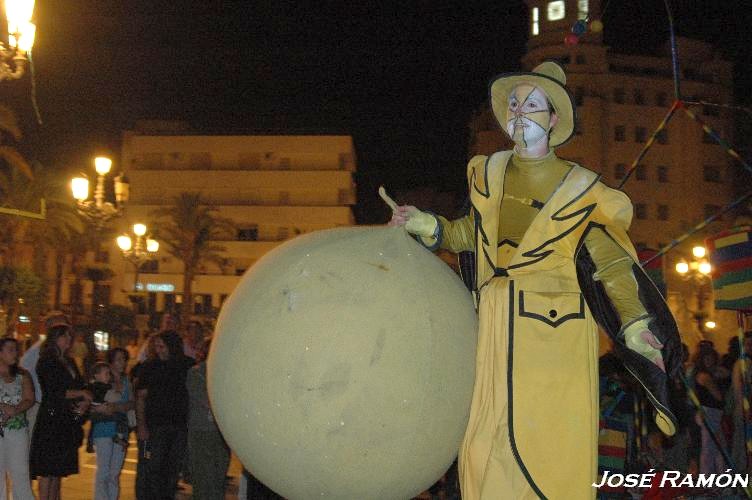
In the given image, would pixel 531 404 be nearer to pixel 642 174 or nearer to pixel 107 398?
pixel 107 398

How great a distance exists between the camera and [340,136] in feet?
204

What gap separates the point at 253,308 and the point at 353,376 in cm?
45

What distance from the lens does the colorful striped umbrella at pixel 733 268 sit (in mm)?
Result: 8219

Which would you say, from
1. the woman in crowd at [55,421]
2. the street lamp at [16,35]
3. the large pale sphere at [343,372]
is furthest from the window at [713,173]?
the large pale sphere at [343,372]

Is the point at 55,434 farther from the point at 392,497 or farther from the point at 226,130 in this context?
the point at 226,130

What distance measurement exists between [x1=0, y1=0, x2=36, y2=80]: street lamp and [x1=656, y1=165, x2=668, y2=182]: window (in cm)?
4835

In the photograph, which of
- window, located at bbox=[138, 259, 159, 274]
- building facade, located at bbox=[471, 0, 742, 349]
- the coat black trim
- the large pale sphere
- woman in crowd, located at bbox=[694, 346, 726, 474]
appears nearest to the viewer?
the large pale sphere

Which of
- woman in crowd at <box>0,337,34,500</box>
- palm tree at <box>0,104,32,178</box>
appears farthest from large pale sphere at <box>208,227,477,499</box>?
palm tree at <box>0,104,32,178</box>

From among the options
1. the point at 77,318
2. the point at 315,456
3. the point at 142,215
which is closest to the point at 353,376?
the point at 315,456

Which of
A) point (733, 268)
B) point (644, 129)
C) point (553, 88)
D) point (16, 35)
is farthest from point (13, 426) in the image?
point (644, 129)

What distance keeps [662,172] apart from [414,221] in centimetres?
5346

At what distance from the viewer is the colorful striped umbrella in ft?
27.0

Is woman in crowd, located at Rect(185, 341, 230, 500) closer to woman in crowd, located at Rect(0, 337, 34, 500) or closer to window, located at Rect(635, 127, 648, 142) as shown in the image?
woman in crowd, located at Rect(0, 337, 34, 500)

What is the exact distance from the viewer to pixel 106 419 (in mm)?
8695
